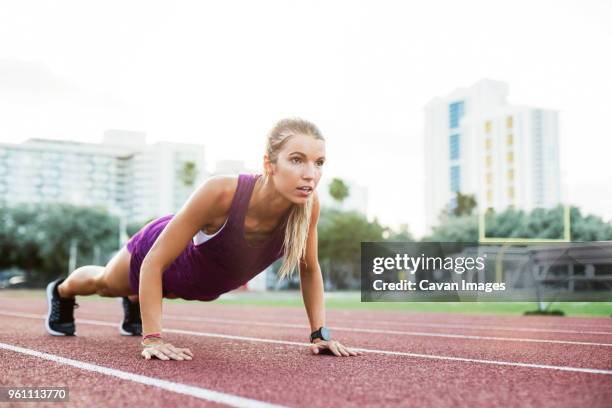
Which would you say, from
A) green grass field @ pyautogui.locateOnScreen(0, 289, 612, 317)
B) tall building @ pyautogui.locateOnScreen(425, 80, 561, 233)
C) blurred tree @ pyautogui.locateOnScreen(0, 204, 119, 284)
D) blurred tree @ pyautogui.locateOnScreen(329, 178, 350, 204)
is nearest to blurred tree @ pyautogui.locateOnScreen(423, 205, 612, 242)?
tall building @ pyautogui.locateOnScreen(425, 80, 561, 233)

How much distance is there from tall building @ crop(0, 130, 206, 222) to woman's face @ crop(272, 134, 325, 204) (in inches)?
5714

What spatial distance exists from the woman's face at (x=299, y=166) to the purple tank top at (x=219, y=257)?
1.02 ft

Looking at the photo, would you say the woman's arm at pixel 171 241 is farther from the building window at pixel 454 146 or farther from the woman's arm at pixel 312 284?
the building window at pixel 454 146

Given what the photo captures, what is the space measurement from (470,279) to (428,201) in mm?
60204

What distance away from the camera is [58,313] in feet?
18.0

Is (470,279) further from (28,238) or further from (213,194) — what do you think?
(28,238)

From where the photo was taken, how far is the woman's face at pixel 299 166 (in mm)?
3602

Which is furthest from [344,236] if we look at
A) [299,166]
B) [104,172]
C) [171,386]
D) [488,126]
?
[104,172]

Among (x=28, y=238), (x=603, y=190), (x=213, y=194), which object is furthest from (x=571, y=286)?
(x=28, y=238)

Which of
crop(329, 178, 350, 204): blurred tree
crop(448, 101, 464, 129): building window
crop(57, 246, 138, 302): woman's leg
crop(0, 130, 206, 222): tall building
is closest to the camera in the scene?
crop(57, 246, 138, 302): woman's leg

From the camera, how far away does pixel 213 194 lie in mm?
3738

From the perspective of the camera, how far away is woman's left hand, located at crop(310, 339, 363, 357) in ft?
13.6

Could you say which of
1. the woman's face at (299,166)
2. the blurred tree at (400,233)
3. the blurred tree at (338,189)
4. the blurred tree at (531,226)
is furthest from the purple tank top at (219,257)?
the blurred tree at (338,189)

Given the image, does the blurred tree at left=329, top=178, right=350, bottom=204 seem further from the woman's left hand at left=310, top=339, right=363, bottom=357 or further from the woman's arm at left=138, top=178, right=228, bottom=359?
the woman's arm at left=138, top=178, right=228, bottom=359
